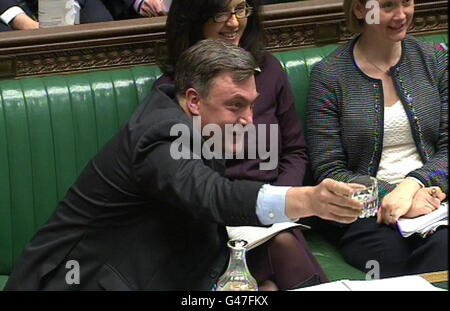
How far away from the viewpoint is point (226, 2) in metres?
2.61

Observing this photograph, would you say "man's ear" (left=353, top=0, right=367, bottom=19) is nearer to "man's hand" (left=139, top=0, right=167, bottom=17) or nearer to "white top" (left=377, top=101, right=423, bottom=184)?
"white top" (left=377, top=101, right=423, bottom=184)

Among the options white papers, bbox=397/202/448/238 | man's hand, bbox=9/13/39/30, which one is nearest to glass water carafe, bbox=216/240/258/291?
white papers, bbox=397/202/448/238

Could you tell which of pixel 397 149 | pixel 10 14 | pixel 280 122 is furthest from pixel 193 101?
pixel 10 14

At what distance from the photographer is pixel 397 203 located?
98.3 inches

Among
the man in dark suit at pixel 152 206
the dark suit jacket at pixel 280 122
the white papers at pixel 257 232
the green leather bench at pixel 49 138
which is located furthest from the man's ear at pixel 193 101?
the green leather bench at pixel 49 138

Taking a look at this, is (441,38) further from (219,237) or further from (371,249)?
(219,237)

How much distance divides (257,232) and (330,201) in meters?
0.66

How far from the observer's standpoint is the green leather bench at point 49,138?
2611 mm

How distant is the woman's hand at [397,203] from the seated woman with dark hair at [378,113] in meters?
0.01

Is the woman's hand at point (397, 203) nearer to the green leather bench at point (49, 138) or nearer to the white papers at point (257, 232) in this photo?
the green leather bench at point (49, 138)

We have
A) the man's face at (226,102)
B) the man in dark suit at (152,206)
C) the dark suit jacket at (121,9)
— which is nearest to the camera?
the man in dark suit at (152,206)

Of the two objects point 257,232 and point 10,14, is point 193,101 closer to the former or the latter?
point 257,232

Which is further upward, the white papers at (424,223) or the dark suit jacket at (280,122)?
the dark suit jacket at (280,122)
